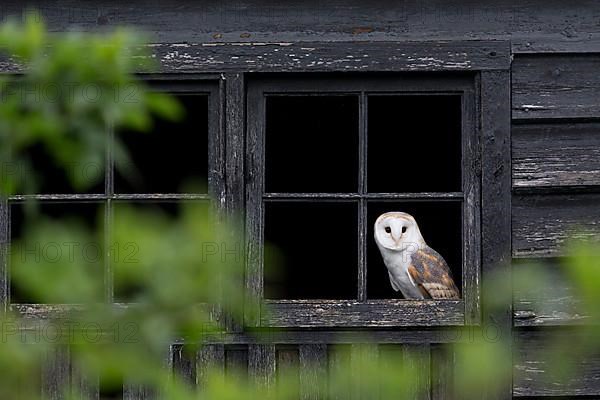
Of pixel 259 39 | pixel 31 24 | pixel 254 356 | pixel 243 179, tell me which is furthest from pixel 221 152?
pixel 31 24

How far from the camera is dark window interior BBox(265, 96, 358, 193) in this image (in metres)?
5.25

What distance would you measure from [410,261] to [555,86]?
75cm

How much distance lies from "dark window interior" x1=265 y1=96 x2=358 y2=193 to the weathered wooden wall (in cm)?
165

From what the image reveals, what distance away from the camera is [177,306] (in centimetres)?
113

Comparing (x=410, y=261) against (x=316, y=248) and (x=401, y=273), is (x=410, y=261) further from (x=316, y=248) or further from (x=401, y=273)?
(x=316, y=248)

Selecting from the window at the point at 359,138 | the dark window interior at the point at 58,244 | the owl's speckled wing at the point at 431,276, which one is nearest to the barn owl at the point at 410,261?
the owl's speckled wing at the point at 431,276

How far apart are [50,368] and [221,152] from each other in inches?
31.1

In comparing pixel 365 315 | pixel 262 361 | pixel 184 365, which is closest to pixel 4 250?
pixel 184 365

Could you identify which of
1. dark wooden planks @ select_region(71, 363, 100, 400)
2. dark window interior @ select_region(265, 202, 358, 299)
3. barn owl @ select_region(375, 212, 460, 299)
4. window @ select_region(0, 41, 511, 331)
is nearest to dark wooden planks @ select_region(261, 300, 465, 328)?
window @ select_region(0, 41, 511, 331)

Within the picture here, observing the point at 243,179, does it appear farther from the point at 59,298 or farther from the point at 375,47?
the point at 59,298

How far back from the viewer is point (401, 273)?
377cm

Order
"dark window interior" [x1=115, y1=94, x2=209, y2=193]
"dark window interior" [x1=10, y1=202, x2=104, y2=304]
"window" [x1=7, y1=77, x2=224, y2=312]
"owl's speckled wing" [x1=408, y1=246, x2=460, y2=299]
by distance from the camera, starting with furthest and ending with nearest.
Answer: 1. "dark window interior" [x1=115, y1=94, x2=209, y2=193]
2. "window" [x1=7, y1=77, x2=224, y2=312]
3. "owl's speckled wing" [x1=408, y1=246, x2=460, y2=299]
4. "dark window interior" [x1=10, y1=202, x2=104, y2=304]

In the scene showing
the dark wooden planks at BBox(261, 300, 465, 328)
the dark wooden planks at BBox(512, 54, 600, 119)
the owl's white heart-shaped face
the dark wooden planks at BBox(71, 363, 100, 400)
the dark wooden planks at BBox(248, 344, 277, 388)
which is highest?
the dark wooden planks at BBox(512, 54, 600, 119)

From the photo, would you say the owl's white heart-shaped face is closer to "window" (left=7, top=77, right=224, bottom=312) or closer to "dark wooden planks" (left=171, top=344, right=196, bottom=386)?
"window" (left=7, top=77, right=224, bottom=312)
